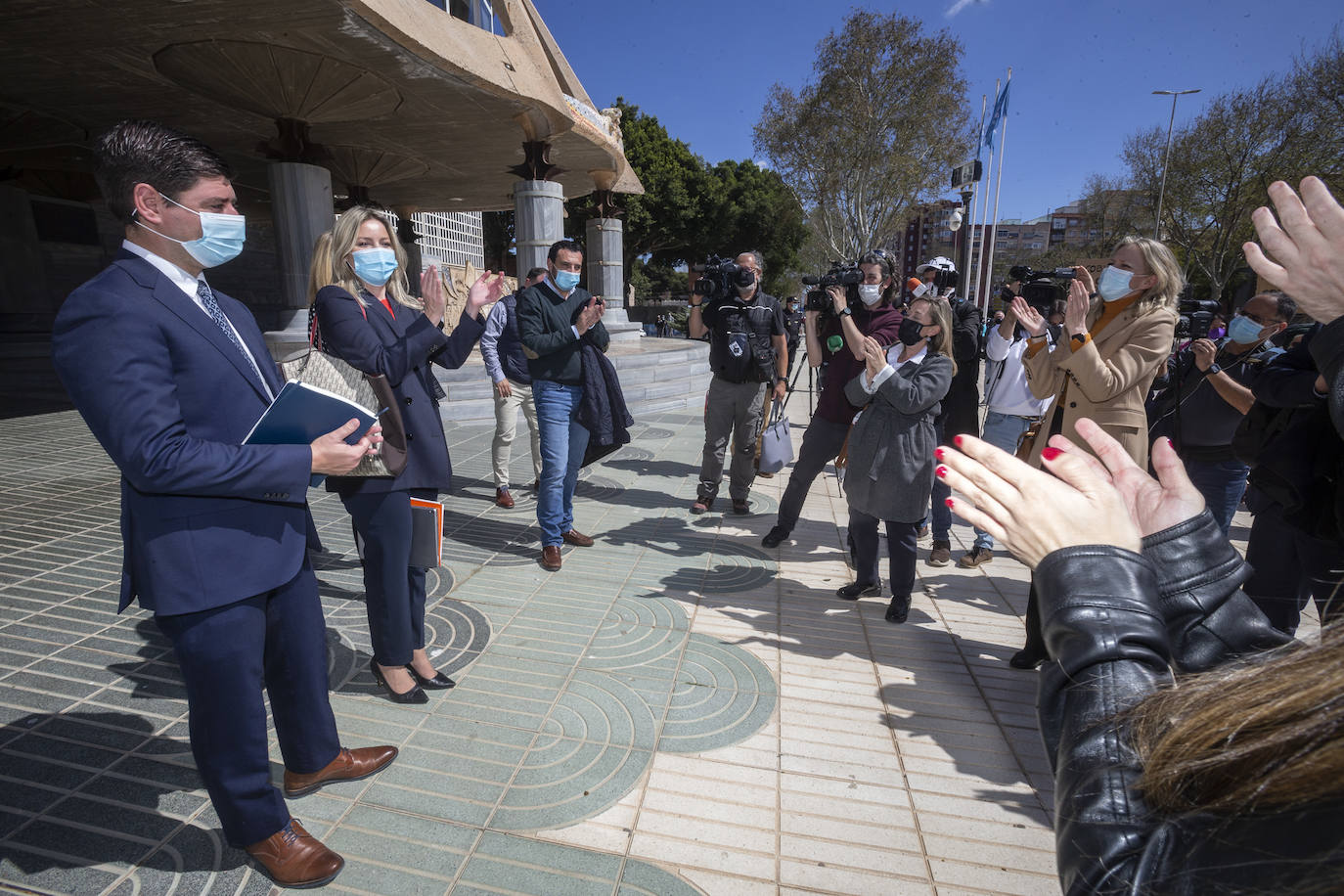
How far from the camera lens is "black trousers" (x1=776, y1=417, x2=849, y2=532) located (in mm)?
4703

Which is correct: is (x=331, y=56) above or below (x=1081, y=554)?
above

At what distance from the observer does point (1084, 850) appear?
0.82 m

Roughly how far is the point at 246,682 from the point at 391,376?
3.94ft

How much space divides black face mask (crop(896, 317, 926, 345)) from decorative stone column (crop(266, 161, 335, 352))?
911 cm

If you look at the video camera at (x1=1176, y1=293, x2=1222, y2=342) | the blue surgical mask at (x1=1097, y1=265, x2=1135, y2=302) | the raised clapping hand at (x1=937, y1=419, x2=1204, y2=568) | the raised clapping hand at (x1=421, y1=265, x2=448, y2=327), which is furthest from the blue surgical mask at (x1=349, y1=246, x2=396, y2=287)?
the video camera at (x1=1176, y1=293, x2=1222, y2=342)

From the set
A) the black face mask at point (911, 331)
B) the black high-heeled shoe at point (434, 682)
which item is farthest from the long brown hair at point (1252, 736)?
the black face mask at point (911, 331)

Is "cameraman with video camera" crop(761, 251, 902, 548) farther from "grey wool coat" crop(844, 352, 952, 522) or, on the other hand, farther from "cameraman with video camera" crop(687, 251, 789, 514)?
"grey wool coat" crop(844, 352, 952, 522)

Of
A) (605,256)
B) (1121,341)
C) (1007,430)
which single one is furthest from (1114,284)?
(605,256)

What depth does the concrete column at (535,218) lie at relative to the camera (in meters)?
11.4

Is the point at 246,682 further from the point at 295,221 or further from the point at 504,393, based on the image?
the point at 295,221

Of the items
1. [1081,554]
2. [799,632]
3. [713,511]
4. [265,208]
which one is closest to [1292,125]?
[713,511]

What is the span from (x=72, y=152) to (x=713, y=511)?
1655 centimetres

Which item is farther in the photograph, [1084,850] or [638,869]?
[638,869]

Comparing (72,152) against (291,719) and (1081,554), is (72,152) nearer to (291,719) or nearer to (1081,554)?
(291,719)
